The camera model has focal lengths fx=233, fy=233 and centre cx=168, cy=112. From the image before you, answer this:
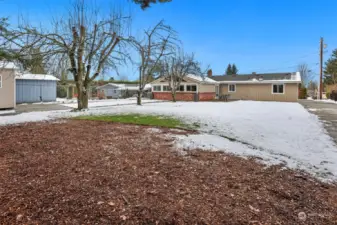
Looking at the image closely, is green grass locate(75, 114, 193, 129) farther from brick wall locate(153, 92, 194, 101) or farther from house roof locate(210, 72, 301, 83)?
house roof locate(210, 72, 301, 83)

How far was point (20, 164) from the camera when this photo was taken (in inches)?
156

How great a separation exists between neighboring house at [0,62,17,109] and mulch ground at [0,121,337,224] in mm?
11135

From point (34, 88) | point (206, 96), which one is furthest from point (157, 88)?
point (34, 88)

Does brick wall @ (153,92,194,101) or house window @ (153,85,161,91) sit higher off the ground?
house window @ (153,85,161,91)

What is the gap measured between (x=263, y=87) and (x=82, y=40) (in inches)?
871

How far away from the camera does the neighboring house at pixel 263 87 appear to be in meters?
25.9

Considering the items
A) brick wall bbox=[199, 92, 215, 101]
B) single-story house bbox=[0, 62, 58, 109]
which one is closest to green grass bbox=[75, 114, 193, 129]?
single-story house bbox=[0, 62, 58, 109]

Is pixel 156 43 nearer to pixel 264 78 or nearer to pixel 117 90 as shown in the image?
pixel 264 78

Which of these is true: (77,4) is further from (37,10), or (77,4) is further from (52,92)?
(52,92)

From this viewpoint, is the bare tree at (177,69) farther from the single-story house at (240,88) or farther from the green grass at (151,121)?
the green grass at (151,121)

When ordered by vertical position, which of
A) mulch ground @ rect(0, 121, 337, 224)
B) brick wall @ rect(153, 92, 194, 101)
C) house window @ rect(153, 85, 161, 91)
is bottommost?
mulch ground @ rect(0, 121, 337, 224)

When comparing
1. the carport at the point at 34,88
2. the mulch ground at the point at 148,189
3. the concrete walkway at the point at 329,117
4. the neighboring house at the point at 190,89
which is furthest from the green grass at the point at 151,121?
the neighboring house at the point at 190,89

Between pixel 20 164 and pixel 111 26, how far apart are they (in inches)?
455

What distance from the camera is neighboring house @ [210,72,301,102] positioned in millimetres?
25922
